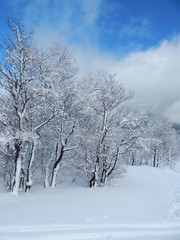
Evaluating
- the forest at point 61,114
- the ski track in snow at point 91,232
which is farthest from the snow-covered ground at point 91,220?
the forest at point 61,114

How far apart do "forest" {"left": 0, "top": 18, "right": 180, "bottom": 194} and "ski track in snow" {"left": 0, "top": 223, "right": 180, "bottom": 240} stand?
5.57 m

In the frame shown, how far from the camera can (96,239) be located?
14.4ft

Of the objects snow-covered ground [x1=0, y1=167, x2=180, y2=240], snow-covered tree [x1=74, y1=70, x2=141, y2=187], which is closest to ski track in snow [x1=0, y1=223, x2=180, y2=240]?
snow-covered ground [x1=0, y1=167, x2=180, y2=240]

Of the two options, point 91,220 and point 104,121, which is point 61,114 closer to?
point 104,121

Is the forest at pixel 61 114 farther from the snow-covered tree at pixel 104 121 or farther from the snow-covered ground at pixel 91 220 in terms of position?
the snow-covered ground at pixel 91 220

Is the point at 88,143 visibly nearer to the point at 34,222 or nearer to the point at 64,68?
the point at 64,68

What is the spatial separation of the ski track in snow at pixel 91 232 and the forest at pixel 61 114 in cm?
557

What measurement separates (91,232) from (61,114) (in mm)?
8389

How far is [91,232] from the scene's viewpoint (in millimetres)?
4789

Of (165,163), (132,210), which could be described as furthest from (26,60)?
(165,163)

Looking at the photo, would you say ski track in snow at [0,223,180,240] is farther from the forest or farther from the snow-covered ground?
the forest

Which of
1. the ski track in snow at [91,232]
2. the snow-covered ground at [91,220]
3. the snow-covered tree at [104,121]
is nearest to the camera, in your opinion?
the ski track in snow at [91,232]

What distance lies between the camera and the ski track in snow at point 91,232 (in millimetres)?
4516

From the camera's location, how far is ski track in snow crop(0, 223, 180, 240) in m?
4.52
